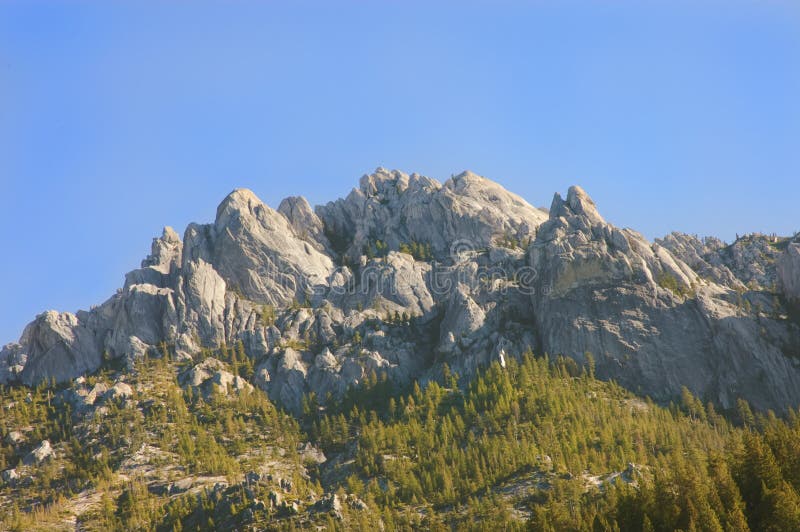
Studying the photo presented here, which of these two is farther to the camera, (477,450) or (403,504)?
(477,450)

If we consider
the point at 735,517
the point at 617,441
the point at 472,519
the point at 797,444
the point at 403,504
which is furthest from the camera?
the point at 617,441

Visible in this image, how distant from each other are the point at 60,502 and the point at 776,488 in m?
149

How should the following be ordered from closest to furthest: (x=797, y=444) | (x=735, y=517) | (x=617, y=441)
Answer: (x=735, y=517) → (x=797, y=444) → (x=617, y=441)

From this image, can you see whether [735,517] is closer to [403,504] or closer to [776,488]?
[776,488]

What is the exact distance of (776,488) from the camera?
5133 inches

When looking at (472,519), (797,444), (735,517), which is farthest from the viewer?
(472,519)

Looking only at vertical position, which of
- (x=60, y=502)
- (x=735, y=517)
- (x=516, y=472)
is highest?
(x=60, y=502)

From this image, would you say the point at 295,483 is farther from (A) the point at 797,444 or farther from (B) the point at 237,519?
(A) the point at 797,444

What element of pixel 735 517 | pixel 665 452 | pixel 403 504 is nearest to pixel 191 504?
pixel 403 504

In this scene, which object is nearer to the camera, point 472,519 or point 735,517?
point 735,517

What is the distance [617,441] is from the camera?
7692 inches

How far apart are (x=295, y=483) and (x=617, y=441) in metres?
71.2

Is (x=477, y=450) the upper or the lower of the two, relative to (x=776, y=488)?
upper

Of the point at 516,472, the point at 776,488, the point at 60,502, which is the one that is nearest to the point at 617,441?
the point at 516,472
